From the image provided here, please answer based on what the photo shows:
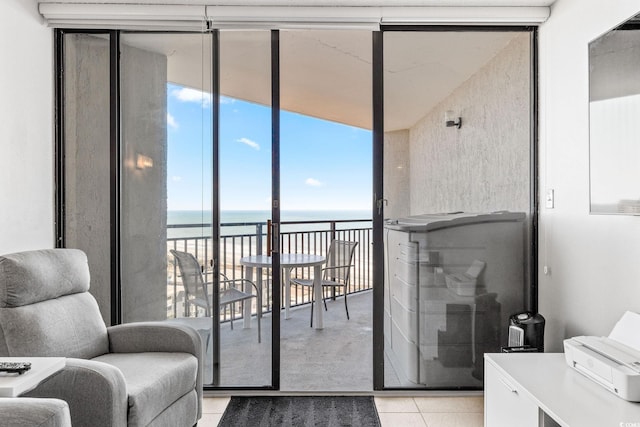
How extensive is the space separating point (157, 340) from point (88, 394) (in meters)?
0.64

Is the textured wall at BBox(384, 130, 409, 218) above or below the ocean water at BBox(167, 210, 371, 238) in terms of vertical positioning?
above

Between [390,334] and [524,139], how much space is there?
1.62 meters

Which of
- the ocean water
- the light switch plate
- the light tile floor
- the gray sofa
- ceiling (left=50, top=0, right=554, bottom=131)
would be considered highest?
ceiling (left=50, top=0, right=554, bottom=131)

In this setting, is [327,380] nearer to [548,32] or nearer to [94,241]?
[94,241]

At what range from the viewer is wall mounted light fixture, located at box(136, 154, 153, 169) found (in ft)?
→ 9.54

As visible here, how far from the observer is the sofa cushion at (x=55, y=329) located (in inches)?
74.9

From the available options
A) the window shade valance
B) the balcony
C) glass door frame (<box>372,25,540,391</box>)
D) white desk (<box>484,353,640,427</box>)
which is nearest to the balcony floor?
the balcony

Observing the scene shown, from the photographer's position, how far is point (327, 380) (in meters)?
3.04

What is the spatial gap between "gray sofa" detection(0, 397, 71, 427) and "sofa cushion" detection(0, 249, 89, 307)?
0.79 metres

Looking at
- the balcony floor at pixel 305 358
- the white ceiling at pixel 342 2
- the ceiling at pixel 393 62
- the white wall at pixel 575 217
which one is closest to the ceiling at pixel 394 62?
the ceiling at pixel 393 62

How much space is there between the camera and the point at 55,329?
2.05m

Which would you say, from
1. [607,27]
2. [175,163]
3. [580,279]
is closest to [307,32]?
[175,163]

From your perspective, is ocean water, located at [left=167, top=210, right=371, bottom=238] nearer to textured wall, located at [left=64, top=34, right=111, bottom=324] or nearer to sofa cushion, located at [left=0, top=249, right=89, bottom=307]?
textured wall, located at [left=64, top=34, right=111, bottom=324]

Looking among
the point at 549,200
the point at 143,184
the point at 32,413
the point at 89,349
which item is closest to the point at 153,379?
the point at 89,349
